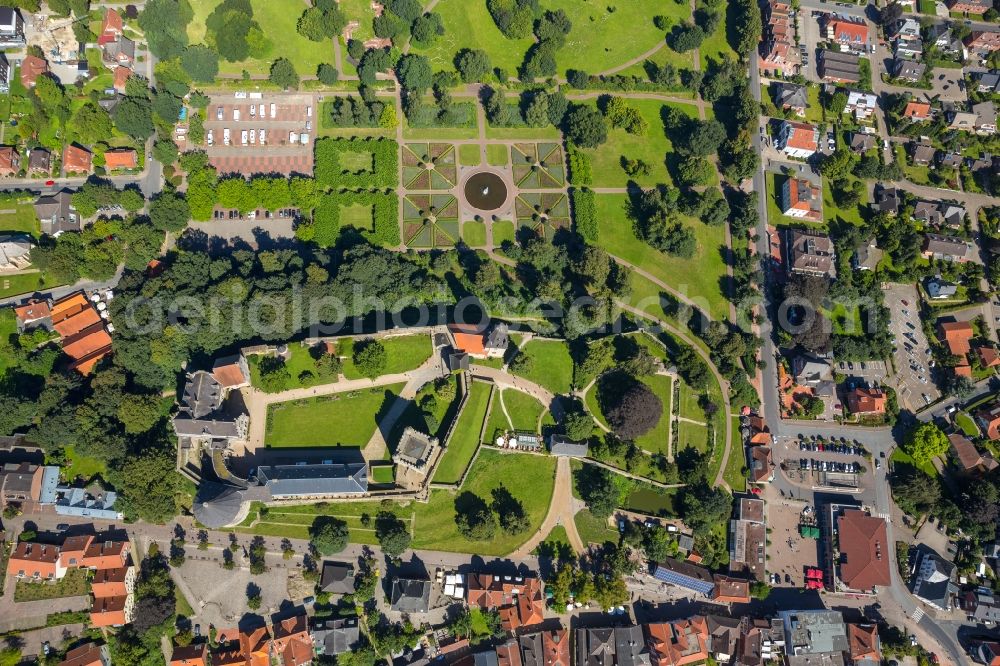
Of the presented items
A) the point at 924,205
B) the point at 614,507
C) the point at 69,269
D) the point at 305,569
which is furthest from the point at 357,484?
the point at 924,205

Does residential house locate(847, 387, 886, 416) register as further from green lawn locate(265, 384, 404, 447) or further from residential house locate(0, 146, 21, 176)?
residential house locate(0, 146, 21, 176)

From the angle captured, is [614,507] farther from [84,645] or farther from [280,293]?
[84,645]

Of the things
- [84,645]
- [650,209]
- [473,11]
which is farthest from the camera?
[473,11]


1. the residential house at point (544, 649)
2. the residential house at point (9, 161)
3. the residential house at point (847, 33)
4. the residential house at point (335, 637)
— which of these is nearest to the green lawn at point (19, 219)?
the residential house at point (9, 161)

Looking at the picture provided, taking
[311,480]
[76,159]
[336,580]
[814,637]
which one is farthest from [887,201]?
[76,159]

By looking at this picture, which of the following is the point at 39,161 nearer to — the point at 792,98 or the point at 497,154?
the point at 497,154

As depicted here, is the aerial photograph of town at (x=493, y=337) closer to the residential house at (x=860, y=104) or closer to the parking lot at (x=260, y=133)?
the parking lot at (x=260, y=133)

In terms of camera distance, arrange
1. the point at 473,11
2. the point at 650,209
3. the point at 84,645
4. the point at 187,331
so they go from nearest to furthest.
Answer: the point at 84,645 < the point at 187,331 < the point at 650,209 < the point at 473,11
